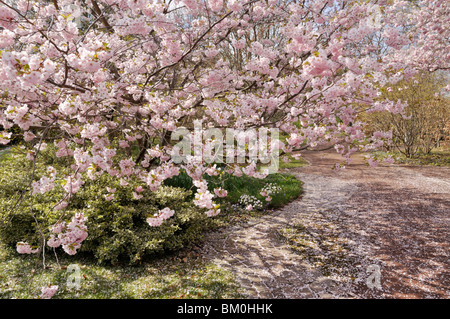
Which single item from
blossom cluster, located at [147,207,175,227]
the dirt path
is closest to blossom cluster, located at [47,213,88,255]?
blossom cluster, located at [147,207,175,227]

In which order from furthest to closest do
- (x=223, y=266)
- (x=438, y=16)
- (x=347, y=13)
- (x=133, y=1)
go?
(x=438, y=16) < (x=347, y=13) < (x=223, y=266) < (x=133, y=1)

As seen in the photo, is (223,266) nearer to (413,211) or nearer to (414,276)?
(414,276)

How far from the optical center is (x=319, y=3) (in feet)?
15.3

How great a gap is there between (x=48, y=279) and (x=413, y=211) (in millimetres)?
7042

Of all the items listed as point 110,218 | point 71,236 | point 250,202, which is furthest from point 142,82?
point 250,202

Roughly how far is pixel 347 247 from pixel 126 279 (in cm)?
347

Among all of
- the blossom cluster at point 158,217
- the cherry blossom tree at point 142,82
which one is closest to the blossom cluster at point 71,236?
the cherry blossom tree at point 142,82

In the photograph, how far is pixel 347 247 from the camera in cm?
443

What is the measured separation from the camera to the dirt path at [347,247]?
3.40 m

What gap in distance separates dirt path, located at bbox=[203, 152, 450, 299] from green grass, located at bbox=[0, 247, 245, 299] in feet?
0.99

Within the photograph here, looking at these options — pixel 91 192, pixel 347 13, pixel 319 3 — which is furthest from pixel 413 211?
pixel 91 192

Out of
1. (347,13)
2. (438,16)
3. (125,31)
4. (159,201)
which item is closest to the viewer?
(125,31)

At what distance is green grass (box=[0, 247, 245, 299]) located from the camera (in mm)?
3295

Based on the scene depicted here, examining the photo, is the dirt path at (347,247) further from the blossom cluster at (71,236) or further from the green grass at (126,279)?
the blossom cluster at (71,236)
